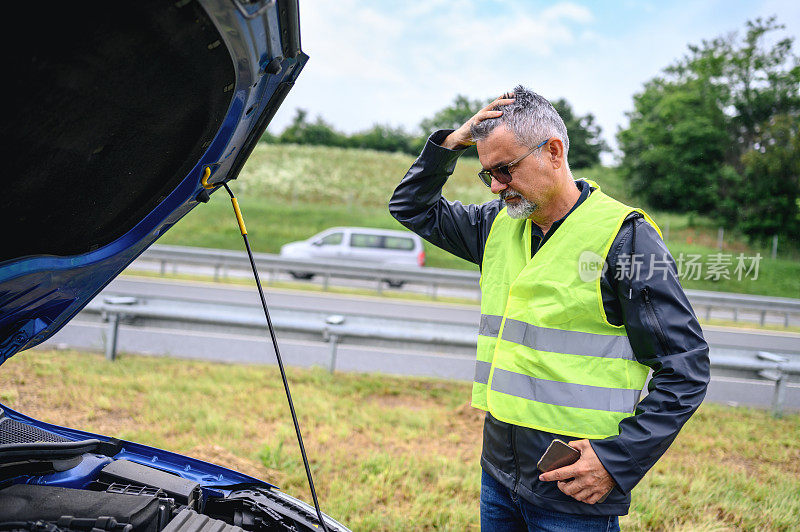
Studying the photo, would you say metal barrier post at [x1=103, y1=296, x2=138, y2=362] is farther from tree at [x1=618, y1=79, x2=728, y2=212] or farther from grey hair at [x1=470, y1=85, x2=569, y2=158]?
tree at [x1=618, y1=79, x2=728, y2=212]

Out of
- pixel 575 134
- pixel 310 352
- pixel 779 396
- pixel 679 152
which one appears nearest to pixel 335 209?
pixel 679 152

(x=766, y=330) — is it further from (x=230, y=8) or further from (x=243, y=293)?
(x=230, y=8)

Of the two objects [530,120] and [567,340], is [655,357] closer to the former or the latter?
[567,340]

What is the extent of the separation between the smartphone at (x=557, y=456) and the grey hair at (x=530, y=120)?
964 millimetres

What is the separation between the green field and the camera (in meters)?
16.1

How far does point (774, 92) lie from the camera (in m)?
24.5

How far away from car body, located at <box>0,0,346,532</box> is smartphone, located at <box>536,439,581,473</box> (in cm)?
76

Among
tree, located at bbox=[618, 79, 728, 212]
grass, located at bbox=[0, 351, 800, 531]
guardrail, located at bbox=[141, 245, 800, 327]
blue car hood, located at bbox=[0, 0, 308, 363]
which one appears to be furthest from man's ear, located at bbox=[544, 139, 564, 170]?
tree, located at bbox=[618, 79, 728, 212]

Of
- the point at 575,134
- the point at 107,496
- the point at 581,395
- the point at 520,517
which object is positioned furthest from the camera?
the point at 575,134

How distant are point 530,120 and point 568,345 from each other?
76cm

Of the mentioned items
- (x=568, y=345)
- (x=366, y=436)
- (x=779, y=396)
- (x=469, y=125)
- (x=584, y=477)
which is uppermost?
(x=469, y=125)

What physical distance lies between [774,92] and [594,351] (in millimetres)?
29489

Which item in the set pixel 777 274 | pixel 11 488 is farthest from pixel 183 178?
pixel 777 274

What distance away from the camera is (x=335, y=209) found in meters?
22.5
